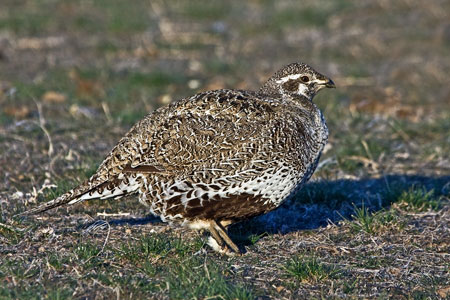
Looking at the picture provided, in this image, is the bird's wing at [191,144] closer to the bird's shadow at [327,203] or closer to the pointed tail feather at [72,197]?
the pointed tail feather at [72,197]

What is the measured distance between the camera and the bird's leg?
5.77 meters

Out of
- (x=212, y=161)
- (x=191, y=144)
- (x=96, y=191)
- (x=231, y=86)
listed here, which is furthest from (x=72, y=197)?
(x=231, y=86)

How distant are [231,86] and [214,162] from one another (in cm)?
624

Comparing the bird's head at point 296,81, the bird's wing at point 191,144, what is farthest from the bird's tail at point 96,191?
the bird's head at point 296,81

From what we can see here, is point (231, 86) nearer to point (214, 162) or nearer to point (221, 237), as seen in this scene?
point (221, 237)

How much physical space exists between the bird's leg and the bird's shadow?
0.91 ft

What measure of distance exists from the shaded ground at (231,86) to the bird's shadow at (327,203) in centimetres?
2

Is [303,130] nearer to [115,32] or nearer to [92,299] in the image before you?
[92,299]

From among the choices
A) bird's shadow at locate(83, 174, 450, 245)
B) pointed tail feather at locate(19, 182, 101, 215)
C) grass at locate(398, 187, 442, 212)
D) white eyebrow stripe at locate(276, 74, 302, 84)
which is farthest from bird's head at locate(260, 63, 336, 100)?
pointed tail feather at locate(19, 182, 101, 215)

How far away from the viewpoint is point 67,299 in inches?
183

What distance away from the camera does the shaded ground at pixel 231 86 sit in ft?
17.1

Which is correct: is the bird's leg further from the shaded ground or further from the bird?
the shaded ground

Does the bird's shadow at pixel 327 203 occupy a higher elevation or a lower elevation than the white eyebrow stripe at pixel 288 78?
lower

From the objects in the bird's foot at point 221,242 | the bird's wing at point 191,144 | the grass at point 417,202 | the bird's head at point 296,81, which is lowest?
the grass at point 417,202
